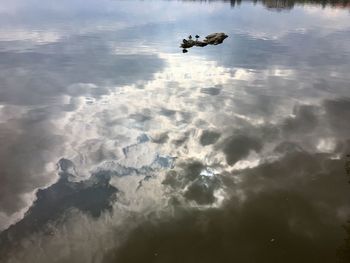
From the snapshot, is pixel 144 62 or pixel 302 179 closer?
pixel 302 179

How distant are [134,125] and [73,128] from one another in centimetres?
546

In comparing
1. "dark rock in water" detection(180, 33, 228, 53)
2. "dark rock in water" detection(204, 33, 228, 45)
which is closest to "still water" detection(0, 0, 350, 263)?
"dark rock in water" detection(180, 33, 228, 53)

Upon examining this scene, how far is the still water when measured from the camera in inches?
701

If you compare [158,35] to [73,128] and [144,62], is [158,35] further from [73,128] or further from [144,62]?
[73,128]

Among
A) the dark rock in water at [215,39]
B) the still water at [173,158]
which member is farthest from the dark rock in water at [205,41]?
the still water at [173,158]

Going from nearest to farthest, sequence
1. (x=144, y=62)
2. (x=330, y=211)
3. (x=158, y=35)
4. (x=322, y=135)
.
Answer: (x=330, y=211), (x=322, y=135), (x=144, y=62), (x=158, y=35)

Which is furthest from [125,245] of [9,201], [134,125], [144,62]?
[144,62]

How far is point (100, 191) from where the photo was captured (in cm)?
2161

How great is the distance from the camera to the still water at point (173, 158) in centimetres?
1781

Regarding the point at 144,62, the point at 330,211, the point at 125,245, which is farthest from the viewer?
the point at 144,62

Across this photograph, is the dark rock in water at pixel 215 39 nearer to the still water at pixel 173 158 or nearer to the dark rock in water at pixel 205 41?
the dark rock in water at pixel 205 41

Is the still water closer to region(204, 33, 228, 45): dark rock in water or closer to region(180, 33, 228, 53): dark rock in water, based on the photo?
region(180, 33, 228, 53): dark rock in water

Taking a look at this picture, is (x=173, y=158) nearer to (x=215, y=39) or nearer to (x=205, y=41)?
(x=205, y=41)

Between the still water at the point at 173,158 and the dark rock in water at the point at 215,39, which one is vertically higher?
the dark rock in water at the point at 215,39
